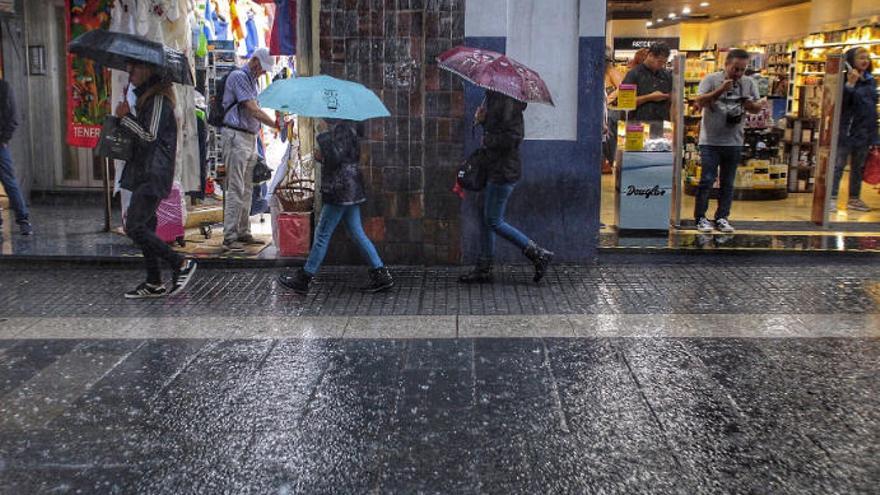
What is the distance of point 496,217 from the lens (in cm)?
780

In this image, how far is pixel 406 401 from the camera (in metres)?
5.15

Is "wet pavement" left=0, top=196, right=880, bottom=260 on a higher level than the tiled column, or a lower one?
lower

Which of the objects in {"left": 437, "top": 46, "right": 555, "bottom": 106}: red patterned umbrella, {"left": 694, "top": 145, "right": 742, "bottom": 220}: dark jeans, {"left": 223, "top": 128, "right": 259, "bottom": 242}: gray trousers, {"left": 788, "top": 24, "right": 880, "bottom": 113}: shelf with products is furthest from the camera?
{"left": 788, "top": 24, "right": 880, "bottom": 113}: shelf with products

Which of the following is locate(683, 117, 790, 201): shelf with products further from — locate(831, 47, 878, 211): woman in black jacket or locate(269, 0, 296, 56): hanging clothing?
locate(269, 0, 296, 56): hanging clothing

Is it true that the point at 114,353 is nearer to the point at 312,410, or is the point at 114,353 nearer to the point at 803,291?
the point at 312,410

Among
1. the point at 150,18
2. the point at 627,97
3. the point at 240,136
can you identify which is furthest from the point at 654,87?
the point at 150,18

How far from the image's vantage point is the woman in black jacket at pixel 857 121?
466 inches

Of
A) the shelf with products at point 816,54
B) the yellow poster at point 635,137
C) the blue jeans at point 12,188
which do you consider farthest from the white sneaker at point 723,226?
the blue jeans at point 12,188

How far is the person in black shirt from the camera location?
31.2 ft

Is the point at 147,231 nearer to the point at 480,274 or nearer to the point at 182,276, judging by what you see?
the point at 182,276

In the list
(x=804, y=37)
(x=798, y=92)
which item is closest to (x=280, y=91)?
(x=798, y=92)

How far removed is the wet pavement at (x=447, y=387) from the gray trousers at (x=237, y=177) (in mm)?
1096

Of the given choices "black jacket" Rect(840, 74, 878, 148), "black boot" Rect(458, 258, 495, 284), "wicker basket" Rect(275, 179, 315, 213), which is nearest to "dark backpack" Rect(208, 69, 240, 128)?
"wicker basket" Rect(275, 179, 315, 213)

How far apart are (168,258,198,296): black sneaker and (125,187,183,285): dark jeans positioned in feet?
0.50
